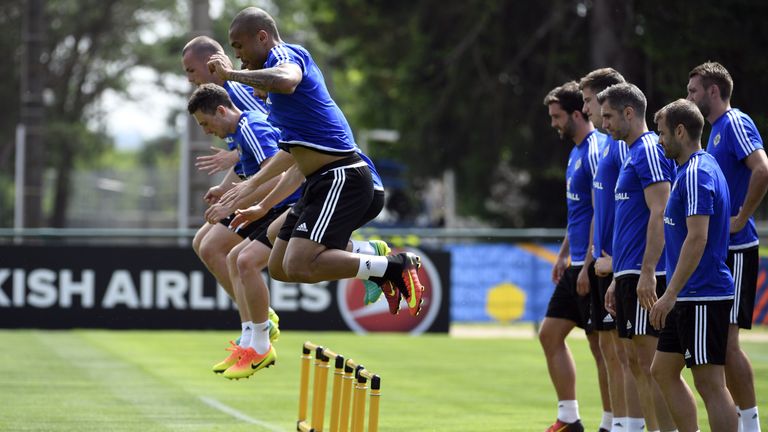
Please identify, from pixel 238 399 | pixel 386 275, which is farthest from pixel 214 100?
pixel 238 399

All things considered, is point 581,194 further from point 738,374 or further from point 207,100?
point 207,100

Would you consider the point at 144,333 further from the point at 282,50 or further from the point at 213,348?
the point at 282,50

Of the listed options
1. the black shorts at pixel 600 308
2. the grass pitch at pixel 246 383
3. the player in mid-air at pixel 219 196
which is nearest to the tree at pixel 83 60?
the grass pitch at pixel 246 383

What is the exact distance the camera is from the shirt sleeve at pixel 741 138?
29.2 ft

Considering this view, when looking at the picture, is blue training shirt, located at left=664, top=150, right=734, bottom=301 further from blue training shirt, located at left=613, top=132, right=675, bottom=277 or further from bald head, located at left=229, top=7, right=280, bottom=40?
bald head, located at left=229, top=7, right=280, bottom=40

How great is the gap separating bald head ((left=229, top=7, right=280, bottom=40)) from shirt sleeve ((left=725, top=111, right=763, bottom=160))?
338 centimetres

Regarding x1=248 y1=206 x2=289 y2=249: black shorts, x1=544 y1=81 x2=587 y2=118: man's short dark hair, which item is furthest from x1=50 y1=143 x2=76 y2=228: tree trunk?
x1=544 y1=81 x2=587 y2=118: man's short dark hair

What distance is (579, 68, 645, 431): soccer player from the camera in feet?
29.9

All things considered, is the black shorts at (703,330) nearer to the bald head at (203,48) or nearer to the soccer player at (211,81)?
the soccer player at (211,81)

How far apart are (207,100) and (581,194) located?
3.07 meters

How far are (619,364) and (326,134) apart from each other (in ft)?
9.91

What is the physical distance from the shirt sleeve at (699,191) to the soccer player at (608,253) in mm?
1238

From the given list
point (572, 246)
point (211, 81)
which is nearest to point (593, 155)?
point (572, 246)

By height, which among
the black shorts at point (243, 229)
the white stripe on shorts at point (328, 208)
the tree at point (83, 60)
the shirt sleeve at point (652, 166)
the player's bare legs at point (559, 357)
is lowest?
the player's bare legs at point (559, 357)
